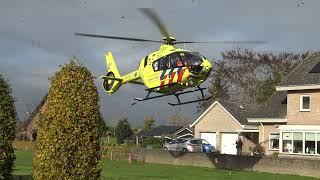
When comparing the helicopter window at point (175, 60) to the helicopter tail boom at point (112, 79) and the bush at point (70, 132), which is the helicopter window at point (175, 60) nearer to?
the helicopter tail boom at point (112, 79)

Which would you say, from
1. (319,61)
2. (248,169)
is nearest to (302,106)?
(319,61)

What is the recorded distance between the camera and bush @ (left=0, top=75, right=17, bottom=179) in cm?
1470

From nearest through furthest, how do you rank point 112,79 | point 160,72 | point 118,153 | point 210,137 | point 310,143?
point 160,72, point 112,79, point 310,143, point 118,153, point 210,137

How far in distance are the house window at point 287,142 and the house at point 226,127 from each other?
758 centimetres

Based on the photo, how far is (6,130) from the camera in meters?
14.9

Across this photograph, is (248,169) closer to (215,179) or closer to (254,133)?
(215,179)

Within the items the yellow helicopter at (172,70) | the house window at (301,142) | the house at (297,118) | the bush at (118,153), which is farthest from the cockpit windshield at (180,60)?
the bush at (118,153)

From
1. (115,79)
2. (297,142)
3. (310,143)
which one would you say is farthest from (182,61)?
(297,142)

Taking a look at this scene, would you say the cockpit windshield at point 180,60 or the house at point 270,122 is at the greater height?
the cockpit windshield at point 180,60

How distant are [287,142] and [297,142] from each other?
39.8 inches

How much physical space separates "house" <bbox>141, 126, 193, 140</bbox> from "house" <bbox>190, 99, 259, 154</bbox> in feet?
70.9

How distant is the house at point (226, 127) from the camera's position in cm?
5256

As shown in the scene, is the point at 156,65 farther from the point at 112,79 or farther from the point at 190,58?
the point at 112,79

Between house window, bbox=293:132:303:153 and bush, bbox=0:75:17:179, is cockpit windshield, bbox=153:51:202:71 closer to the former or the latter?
bush, bbox=0:75:17:179
